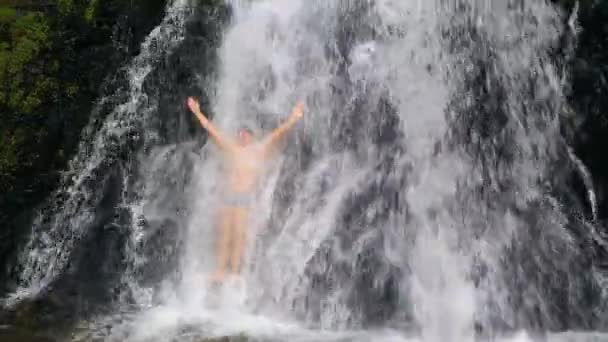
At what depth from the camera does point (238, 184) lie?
8.55 m

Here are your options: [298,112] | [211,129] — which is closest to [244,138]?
[211,129]

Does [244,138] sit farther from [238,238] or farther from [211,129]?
[238,238]

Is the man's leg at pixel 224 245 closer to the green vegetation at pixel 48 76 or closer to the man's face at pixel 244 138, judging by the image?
the man's face at pixel 244 138

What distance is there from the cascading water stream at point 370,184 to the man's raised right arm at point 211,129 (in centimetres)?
52

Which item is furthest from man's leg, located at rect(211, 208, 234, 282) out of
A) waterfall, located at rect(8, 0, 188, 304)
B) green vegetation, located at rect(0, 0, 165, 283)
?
green vegetation, located at rect(0, 0, 165, 283)

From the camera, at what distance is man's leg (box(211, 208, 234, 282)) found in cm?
823

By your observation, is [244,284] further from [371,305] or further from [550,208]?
[550,208]

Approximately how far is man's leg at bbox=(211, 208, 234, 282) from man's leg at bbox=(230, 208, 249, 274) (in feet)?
0.16

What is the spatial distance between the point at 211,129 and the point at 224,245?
4.64 feet

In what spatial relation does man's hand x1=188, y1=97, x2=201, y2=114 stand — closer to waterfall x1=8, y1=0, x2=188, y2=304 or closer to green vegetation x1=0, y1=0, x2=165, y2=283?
waterfall x1=8, y1=0, x2=188, y2=304

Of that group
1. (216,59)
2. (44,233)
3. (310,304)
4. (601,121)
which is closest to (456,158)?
(601,121)

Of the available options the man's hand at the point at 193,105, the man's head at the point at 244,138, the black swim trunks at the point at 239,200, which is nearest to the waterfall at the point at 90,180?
the man's hand at the point at 193,105

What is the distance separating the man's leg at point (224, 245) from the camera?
823 centimetres

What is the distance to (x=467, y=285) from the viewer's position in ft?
25.7
